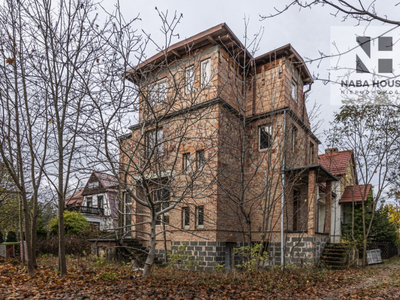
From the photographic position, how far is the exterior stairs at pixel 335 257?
42.5 feet

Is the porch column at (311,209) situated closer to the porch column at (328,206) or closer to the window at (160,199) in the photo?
the porch column at (328,206)

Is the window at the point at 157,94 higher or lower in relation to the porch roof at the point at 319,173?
higher

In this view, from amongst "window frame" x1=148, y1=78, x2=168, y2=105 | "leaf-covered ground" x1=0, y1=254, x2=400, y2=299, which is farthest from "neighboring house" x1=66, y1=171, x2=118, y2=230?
"window frame" x1=148, y1=78, x2=168, y2=105

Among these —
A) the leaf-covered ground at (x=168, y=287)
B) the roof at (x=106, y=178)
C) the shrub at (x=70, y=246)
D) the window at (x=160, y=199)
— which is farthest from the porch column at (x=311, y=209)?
the shrub at (x=70, y=246)

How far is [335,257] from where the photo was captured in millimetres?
13188

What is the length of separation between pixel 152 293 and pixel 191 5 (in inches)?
235

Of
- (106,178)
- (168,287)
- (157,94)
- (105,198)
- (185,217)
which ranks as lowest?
(168,287)

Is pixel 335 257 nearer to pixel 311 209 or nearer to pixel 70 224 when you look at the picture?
pixel 311 209

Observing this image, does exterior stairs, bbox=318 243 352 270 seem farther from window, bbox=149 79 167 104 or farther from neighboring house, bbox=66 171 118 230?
window, bbox=149 79 167 104

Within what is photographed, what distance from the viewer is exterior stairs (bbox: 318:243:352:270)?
42.5ft

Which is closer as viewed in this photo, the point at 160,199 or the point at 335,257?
the point at 160,199

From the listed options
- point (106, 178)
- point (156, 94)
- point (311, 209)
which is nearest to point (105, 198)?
point (106, 178)

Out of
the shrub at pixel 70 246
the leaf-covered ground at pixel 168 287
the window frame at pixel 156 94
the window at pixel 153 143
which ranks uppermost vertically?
the window frame at pixel 156 94

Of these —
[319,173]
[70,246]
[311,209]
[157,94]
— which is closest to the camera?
[157,94]
